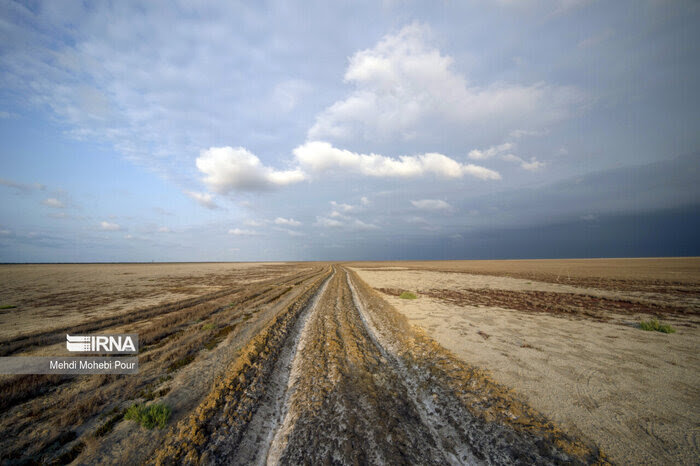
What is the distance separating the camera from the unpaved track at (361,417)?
430 cm

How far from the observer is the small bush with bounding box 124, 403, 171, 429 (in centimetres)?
510

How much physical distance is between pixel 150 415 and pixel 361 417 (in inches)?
186

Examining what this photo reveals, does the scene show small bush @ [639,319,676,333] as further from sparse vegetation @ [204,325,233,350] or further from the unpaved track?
sparse vegetation @ [204,325,233,350]

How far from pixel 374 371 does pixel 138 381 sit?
7.11m

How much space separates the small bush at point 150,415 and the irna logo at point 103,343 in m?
5.49

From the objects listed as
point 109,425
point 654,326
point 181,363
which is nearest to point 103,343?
point 181,363

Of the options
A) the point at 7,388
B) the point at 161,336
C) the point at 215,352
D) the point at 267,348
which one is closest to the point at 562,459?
the point at 267,348

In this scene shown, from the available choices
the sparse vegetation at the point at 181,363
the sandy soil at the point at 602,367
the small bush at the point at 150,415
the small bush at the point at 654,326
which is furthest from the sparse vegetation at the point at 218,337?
the small bush at the point at 654,326

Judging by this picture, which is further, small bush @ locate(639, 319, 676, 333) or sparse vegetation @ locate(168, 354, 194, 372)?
small bush @ locate(639, 319, 676, 333)

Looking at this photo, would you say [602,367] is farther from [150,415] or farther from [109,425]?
[109,425]

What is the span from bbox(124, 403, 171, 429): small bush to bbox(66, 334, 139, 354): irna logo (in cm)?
549

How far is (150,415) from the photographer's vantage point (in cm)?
523

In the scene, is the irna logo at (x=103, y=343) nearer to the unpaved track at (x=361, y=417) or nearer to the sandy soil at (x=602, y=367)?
the unpaved track at (x=361, y=417)

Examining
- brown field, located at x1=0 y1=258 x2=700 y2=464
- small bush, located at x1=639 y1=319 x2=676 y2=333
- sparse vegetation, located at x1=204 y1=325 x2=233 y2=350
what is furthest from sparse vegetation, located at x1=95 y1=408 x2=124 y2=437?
small bush, located at x1=639 y1=319 x2=676 y2=333
